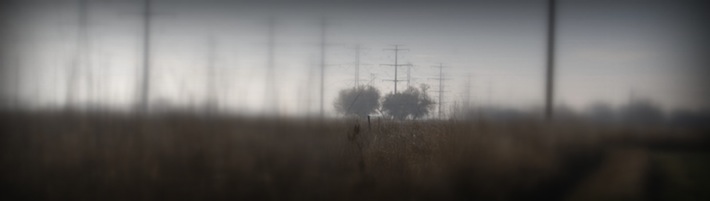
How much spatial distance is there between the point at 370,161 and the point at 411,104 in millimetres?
525

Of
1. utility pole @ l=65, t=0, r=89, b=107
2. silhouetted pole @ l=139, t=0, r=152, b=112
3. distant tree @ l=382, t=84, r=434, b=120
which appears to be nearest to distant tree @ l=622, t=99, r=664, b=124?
distant tree @ l=382, t=84, r=434, b=120

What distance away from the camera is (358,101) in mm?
4438

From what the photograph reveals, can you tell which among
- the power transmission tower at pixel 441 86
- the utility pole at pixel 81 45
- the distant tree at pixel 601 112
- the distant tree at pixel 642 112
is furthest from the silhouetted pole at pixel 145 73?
the distant tree at pixel 642 112

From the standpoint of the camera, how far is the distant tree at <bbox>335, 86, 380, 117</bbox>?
4410 mm

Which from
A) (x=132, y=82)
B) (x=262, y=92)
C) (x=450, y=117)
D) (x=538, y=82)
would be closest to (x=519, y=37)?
(x=538, y=82)

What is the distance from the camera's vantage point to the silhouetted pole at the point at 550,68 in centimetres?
435

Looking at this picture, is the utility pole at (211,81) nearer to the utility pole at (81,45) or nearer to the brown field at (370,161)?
the brown field at (370,161)

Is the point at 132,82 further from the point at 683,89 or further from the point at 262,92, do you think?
the point at 683,89

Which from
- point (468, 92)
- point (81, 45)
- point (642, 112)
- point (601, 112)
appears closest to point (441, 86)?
point (468, 92)

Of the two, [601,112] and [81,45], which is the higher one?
[81,45]

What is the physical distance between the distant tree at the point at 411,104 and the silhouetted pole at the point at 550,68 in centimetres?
87

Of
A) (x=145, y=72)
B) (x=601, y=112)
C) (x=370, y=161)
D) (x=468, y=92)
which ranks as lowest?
(x=370, y=161)

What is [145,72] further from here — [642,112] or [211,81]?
[642,112]

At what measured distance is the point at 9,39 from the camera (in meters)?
4.93
